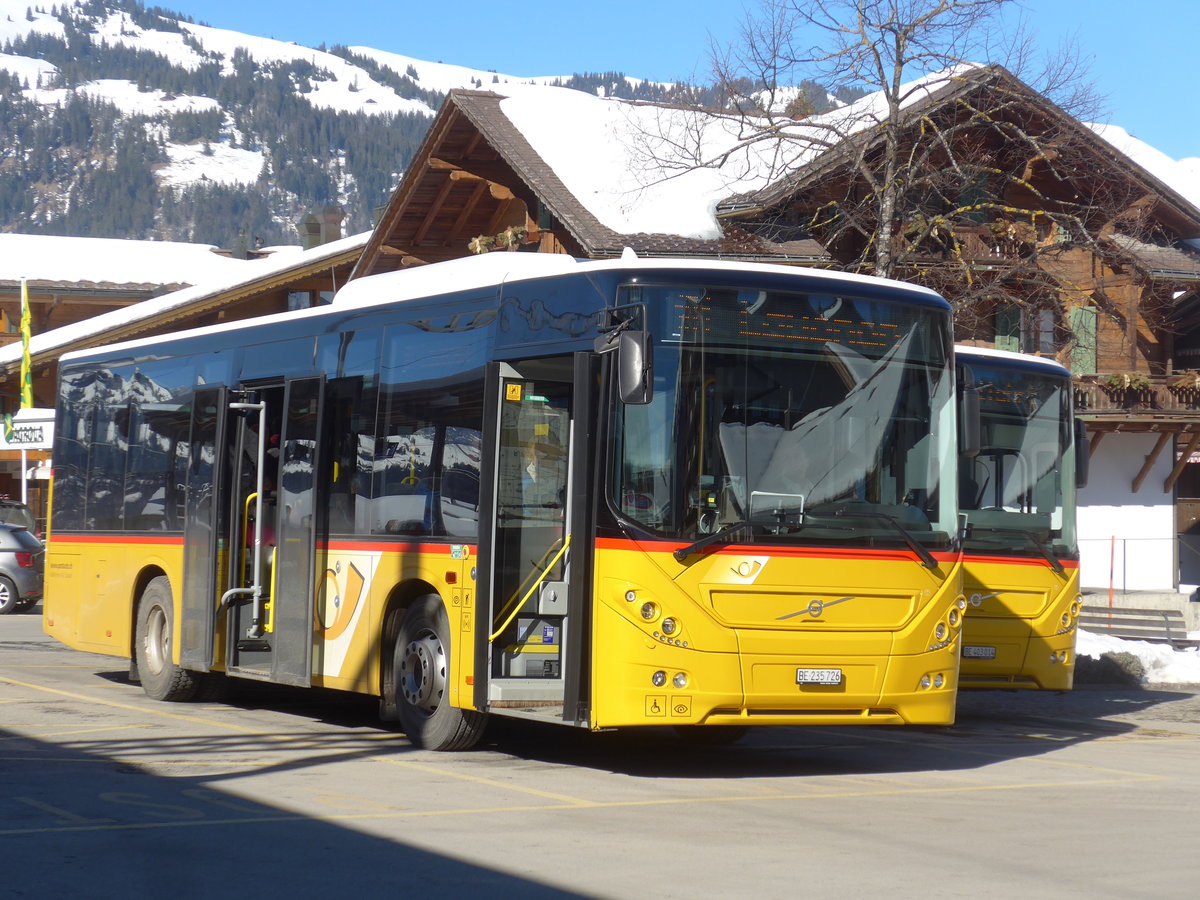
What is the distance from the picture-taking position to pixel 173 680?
15.1 meters

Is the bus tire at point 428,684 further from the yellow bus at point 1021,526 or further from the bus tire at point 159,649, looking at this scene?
the yellow bus at point 1021,526

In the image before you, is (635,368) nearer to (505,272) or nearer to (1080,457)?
(505,272)

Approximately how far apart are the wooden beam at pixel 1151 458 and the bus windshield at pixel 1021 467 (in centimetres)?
2399

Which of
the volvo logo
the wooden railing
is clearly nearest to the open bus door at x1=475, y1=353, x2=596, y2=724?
the volvo logo

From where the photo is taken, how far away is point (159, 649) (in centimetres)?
1541

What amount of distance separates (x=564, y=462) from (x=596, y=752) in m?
2.51

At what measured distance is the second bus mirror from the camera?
32.7 ft

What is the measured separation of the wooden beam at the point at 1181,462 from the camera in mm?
38781

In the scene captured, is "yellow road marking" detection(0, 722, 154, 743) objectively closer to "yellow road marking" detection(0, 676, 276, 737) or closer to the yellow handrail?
"yellow road marking" detection(0, 676, 276, 737)

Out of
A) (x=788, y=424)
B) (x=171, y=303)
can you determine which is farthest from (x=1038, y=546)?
(x=171, y=303)

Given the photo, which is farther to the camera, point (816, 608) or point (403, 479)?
point (403, 479)

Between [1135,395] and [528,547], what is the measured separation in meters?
29.5

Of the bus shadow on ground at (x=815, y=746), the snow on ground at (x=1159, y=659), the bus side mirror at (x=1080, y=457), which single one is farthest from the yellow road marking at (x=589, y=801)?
the snow on ground at (x=1159, y=659)

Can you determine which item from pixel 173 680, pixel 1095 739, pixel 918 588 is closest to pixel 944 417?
pixel 918 588
